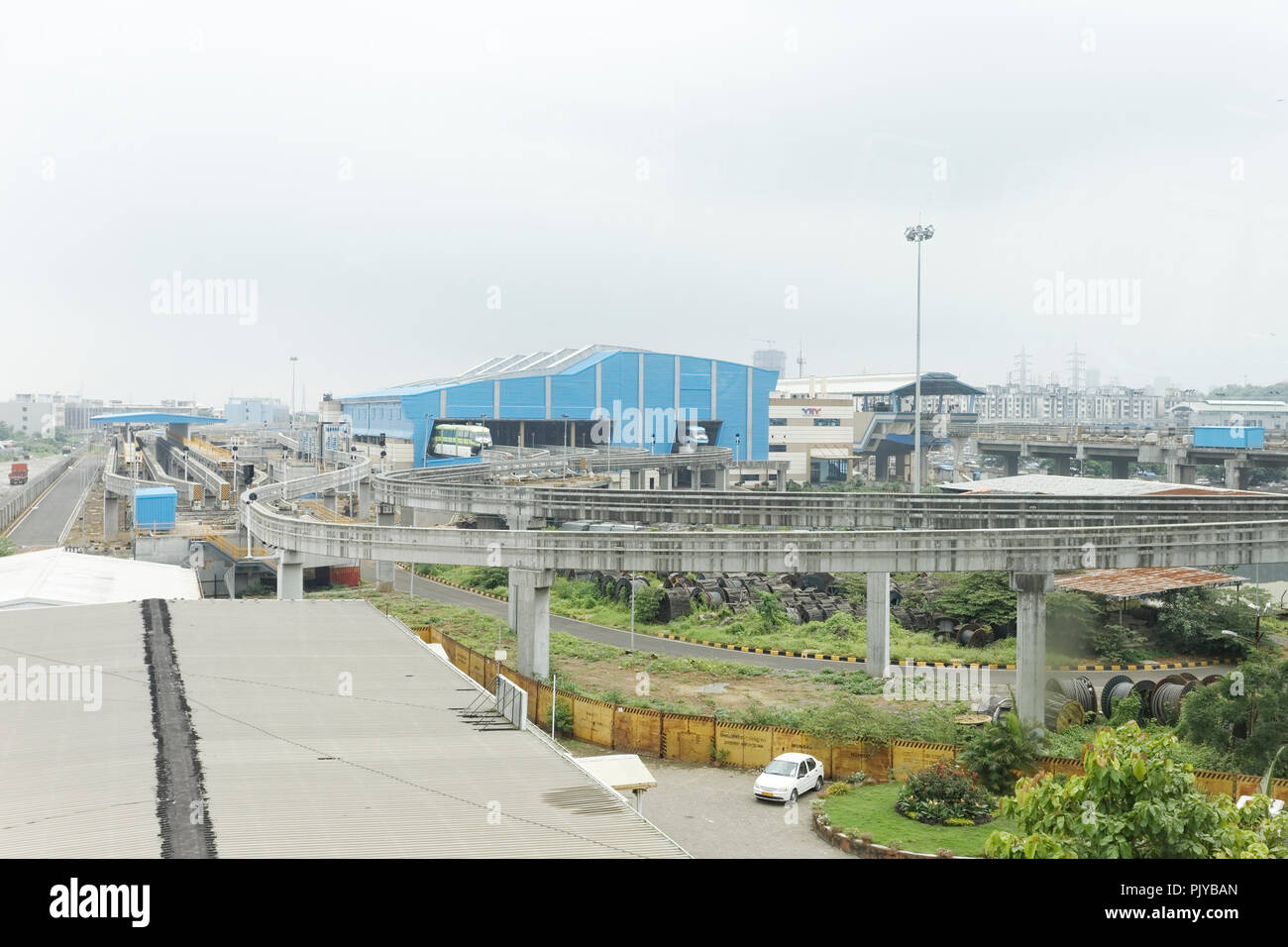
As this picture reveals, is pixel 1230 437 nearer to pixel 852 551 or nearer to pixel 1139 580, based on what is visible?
pixel 1139 580

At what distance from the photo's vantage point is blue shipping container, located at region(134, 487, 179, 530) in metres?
40.5

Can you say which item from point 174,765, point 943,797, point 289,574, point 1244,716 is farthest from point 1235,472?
point 174,765

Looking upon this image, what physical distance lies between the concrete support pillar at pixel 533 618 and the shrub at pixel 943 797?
35.1 feet

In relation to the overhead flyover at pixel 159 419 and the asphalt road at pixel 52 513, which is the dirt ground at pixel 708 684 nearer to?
the asphalt road at pixel 52 513

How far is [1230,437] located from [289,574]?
224 feet

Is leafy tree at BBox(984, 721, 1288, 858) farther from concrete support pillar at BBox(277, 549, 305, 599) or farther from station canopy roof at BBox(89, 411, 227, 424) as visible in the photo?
station canopy roof at BBox(89, 411, 227, 424)

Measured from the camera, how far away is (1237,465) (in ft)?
233

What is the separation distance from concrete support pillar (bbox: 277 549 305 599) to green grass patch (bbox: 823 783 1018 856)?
1844 cm

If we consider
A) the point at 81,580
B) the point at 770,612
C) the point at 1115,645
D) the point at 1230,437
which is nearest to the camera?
the point at 81,580

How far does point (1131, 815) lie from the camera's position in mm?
7891

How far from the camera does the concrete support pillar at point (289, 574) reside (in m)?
29.9
